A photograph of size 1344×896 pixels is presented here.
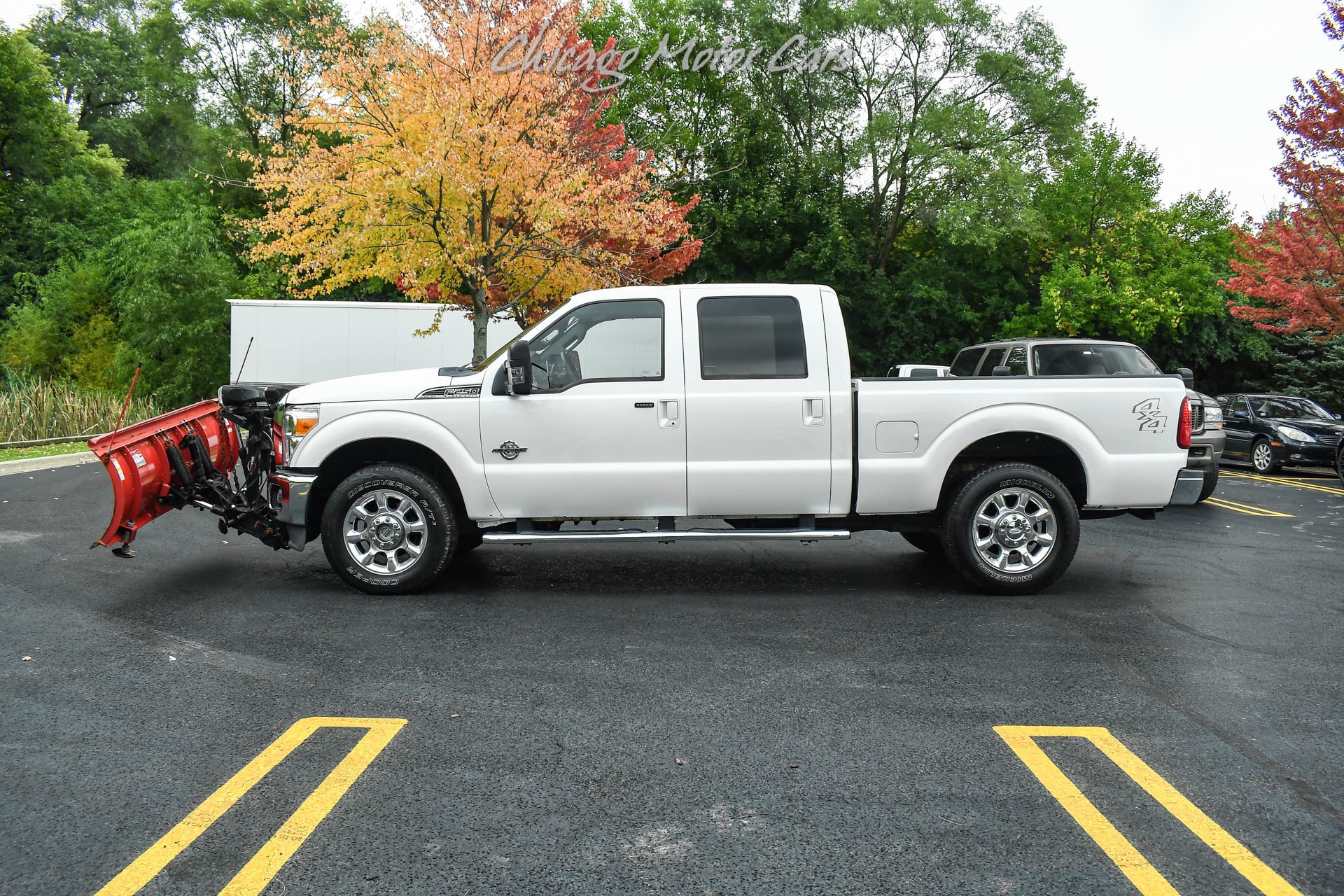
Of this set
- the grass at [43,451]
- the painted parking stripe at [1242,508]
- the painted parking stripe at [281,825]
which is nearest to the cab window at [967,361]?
→ the painted parking stripe at [1242,508]

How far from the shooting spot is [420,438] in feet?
23.1

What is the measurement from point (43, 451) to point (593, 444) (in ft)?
47.4

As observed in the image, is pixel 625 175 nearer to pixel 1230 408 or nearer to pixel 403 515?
pixel 403 515

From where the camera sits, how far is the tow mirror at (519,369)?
684 cm

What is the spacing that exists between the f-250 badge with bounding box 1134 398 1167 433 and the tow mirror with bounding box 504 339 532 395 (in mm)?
4327

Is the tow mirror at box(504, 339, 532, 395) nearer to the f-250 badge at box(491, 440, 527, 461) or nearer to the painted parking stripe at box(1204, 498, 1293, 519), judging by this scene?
the f-250 badge at box(491, 440, 527, 461)

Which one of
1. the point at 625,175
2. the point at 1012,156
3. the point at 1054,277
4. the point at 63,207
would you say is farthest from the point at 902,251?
the point at 63,207

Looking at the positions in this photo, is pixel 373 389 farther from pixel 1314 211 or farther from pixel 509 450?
pixel 1314 211

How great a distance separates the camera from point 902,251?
38.2m

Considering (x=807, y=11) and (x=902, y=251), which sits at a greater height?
(x=807, y=11)

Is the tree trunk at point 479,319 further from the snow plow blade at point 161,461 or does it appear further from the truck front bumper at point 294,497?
the truck front bumper at point 294,497

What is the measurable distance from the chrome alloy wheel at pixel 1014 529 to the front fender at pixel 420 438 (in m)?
3.51

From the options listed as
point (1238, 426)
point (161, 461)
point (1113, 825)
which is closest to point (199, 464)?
point (161, 461)

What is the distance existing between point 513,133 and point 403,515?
955 centimetres
